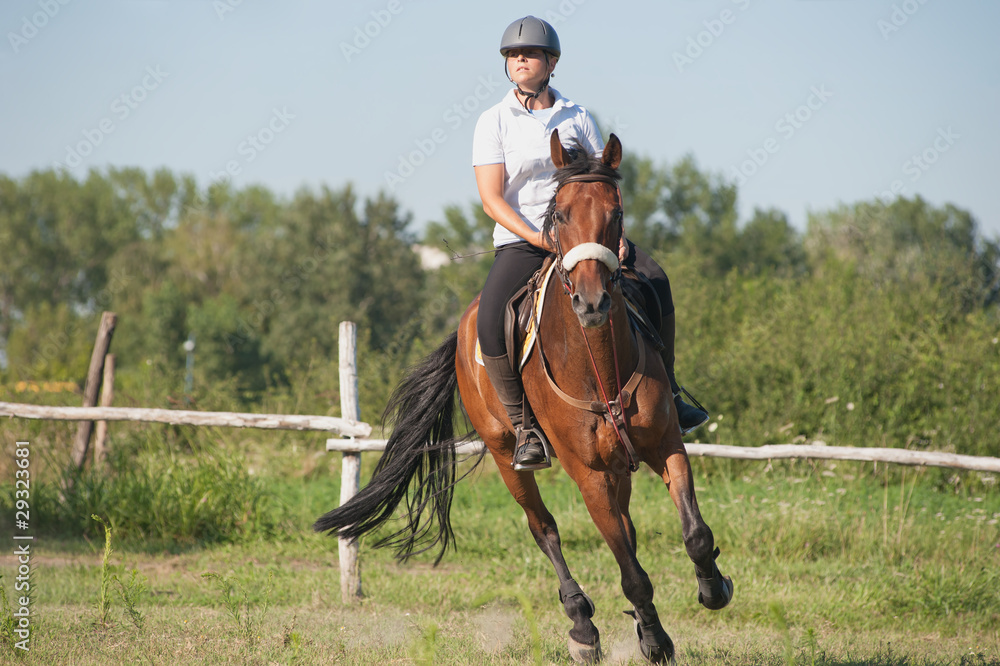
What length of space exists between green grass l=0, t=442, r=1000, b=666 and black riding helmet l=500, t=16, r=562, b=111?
287 centimetres

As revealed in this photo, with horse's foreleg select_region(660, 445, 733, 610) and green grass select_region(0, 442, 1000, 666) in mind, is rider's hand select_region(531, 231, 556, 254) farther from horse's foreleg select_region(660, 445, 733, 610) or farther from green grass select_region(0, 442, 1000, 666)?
green grass select_region(0, 442, 1000, 666)

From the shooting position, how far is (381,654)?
14.5 ft

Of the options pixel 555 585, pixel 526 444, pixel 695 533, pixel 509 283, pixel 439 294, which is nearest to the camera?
pixel 695 533

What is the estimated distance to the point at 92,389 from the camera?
892 cm

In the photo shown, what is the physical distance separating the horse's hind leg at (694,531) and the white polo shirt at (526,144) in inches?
59.2

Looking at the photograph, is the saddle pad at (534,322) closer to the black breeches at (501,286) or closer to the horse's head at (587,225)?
the black breeches at (501,286)

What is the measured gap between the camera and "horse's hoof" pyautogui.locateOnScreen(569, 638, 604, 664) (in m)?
4.44

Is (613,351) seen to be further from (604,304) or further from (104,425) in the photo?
(104,425)

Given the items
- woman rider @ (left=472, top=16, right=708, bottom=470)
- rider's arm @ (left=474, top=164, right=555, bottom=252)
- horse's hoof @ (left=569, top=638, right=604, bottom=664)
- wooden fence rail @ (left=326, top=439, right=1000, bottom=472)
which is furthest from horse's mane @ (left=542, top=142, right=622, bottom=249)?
wooden fence rail @ (left=326, top=439, right=1000, bottom=472)

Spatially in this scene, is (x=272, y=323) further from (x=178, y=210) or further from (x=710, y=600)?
(x=710, y=600)

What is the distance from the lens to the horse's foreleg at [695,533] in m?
3.58

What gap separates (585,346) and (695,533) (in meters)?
1.00

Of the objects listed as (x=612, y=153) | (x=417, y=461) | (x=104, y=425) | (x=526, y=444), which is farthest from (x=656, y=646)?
(x=104, y=425)

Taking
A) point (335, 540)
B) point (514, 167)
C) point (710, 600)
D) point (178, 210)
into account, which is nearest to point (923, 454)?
point (710, 600)
